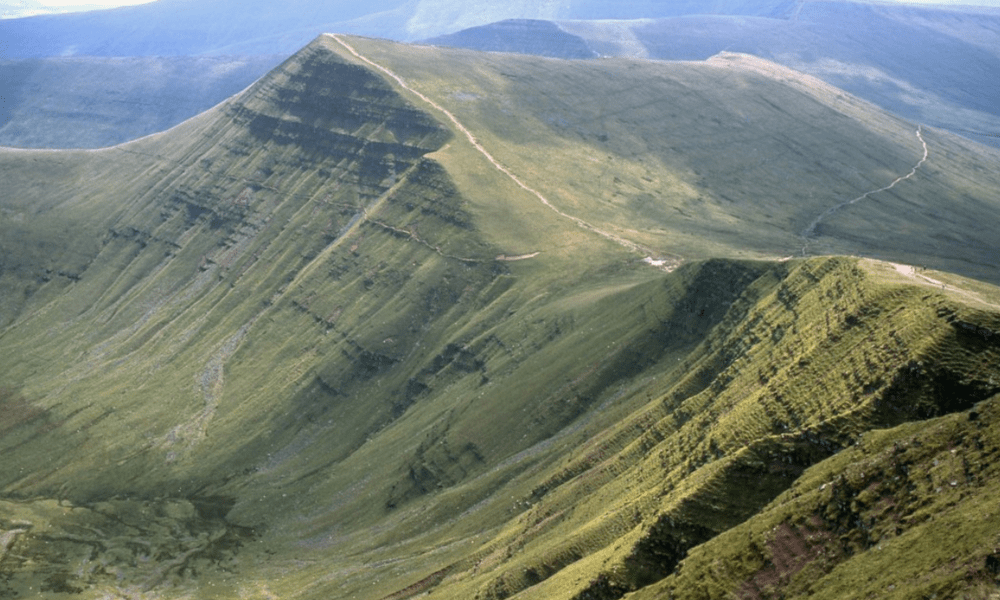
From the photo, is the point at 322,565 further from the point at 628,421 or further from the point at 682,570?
the point at 682,570

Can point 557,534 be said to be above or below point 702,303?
below

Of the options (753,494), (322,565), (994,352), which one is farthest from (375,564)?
(994,352)

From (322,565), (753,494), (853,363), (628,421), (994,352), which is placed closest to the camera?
(994,352)

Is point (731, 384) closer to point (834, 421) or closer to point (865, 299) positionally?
point (865, 299)

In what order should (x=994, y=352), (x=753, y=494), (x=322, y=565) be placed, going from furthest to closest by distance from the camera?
(x=322, y=565), (x=753, y=494), (x=994, y=352)

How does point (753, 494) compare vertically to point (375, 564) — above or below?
above

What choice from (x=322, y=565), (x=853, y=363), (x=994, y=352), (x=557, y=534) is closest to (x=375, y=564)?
(x=322, y=565)

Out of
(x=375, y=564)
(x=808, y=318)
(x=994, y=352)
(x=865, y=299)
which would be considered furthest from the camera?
(x=375, y=564)

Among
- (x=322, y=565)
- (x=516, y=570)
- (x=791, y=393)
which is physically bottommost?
(x=322, y=565)

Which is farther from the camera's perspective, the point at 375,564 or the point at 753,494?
the point at 375,564
